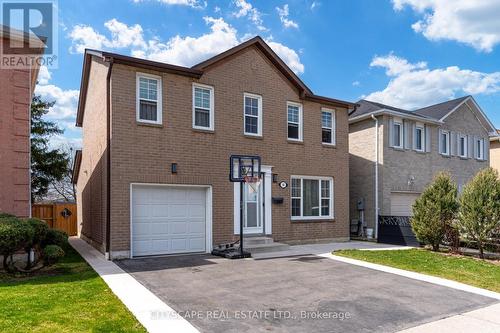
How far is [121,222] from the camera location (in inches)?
435

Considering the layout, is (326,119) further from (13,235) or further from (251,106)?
(13,235)

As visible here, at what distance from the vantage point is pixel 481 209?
41.1 ft

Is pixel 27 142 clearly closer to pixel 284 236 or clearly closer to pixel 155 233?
pixel 155 233

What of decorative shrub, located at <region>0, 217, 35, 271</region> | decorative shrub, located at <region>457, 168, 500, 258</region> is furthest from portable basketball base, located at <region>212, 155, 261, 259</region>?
decorative shrub, located at <region>457, 168, 500, 258</region>

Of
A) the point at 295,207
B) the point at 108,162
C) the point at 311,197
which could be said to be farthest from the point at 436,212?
the point at 108,162

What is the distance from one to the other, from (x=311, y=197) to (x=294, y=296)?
8.26 metres

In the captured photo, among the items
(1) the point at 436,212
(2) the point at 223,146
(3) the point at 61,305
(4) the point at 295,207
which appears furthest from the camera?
(4) the point at 295,207

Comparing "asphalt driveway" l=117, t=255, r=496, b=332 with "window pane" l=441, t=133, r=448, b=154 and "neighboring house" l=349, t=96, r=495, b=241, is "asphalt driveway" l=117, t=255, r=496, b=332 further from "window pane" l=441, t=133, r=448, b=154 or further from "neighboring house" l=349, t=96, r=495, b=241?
"window pane" l=441, t=133, r=448, b=154

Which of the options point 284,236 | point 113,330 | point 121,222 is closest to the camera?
point 113,330

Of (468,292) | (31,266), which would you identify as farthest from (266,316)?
(31,266)

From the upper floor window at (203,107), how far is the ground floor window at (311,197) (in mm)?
4088

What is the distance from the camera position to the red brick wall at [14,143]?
32.2 feet

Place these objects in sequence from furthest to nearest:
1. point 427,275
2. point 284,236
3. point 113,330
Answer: point 284,236, point 427,275, point 113,330

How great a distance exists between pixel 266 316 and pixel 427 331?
2378mm
